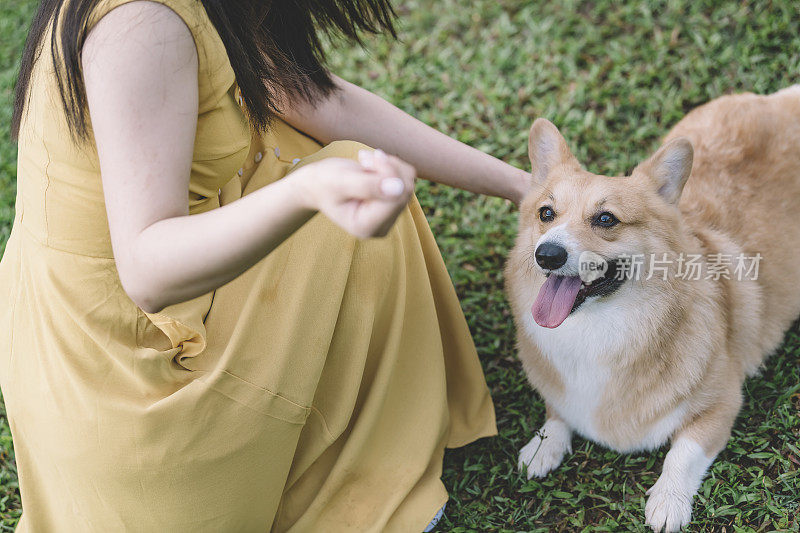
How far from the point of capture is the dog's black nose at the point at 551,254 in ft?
7.09

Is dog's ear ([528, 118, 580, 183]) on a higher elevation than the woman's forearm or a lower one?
lower

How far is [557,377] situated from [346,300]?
882mm

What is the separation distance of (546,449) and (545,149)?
3.41ft

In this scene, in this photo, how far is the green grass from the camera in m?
2.47

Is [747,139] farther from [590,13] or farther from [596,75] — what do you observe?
[590,13]

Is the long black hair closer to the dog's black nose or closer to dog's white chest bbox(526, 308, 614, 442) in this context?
the dog's black nose

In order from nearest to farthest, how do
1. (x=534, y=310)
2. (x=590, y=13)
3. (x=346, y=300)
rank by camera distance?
(x=346, y=300) → (x=534, y=310) → (x=590, y=13)

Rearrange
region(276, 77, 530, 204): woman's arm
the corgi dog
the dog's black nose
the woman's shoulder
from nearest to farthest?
the woman's shoulder < the dog's black nose < the corgi dog < region(276, 77, 530, 204): woman's arm

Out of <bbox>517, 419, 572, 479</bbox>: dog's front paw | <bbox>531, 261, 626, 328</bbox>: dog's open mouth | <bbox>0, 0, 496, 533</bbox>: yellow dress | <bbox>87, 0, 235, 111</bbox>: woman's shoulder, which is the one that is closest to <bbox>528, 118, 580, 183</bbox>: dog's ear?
<bbox>531, 261, 626, 328</bbox>: dog's open mouth

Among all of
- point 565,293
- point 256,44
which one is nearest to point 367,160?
point 256,44

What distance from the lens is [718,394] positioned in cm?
240

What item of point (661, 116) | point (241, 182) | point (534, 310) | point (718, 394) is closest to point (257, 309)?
point (241, 182)

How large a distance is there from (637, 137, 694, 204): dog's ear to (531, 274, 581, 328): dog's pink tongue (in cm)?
43

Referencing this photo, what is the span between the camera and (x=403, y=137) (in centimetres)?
253
